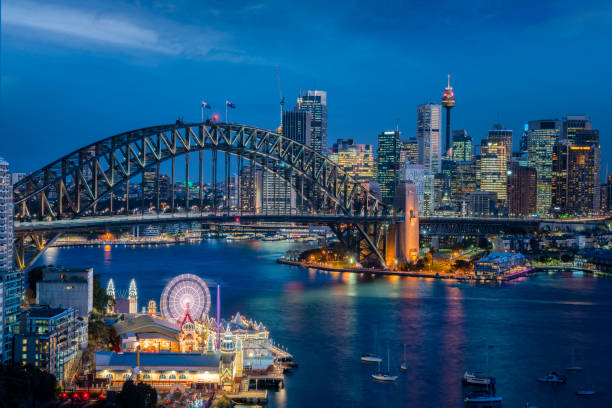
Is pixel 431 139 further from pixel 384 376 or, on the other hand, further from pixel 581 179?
pixel 384 376

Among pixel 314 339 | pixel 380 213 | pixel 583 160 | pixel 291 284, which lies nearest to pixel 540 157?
pixel 583 160

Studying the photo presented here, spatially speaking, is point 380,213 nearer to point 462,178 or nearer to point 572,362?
point 572,362

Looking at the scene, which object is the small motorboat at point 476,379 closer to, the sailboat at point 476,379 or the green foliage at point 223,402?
the sailboat at point 476,379

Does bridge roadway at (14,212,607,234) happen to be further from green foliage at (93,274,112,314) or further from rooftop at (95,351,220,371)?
rooftop at (95,351,220,371)

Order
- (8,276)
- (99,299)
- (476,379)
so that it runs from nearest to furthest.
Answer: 1. (8,276)
2. (476,379)
3. (99,299)

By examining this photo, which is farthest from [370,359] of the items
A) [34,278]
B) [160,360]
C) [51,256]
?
[51,256]

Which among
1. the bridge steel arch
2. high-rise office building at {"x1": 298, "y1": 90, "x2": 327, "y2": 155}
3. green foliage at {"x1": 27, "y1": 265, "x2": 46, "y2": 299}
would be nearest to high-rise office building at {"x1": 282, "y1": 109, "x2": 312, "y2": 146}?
high-rise office building at {"x1": 298, "y1": 90, "x2": 327, "y2": 155}
